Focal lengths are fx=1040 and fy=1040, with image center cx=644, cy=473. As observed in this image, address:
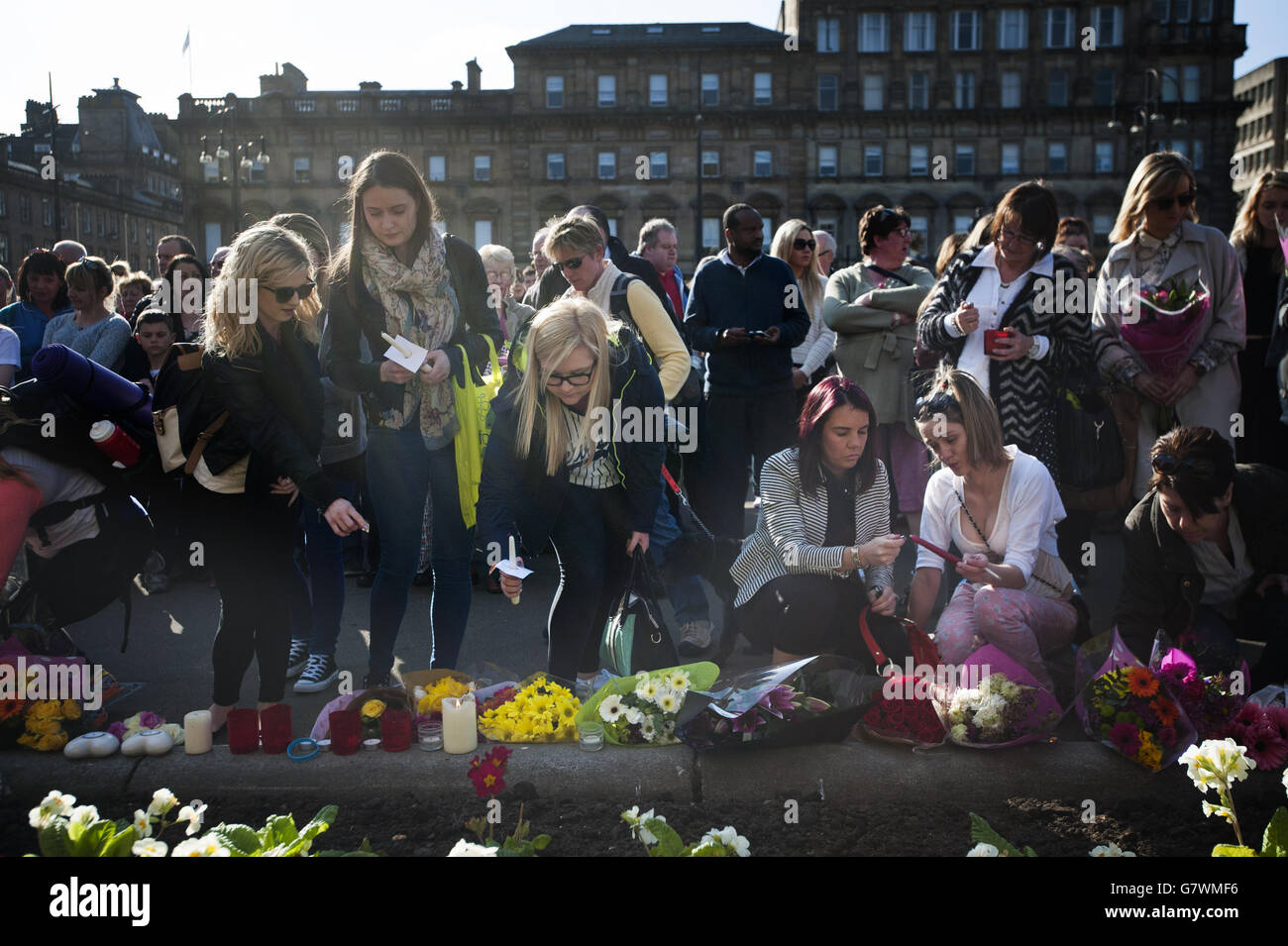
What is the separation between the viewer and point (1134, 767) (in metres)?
3.50

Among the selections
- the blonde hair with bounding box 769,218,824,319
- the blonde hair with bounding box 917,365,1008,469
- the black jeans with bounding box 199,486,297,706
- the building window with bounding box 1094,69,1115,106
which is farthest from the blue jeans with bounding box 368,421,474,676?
the building window with bounding box 1094,69,1115,106

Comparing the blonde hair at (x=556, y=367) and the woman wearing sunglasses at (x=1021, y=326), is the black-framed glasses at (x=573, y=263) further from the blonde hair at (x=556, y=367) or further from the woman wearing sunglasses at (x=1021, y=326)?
the woman wearing sunglasses at (x=1021, y=326)

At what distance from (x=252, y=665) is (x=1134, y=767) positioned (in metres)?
3.96

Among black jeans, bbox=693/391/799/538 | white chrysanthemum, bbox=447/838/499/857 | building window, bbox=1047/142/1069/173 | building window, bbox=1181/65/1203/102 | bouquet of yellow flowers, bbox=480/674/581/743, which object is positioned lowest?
bouquet of yellow flowers, bbox=480/674/581/743

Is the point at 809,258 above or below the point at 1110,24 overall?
below

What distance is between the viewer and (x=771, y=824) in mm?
3299

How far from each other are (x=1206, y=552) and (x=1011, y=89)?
55.8 m

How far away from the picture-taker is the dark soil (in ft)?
10.4

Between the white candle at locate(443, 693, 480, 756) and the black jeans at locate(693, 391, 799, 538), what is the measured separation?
8.13 feet

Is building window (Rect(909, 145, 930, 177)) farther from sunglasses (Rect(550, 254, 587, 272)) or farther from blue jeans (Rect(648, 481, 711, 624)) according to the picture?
blue jeans (Rect(648, 481, 711, 624))

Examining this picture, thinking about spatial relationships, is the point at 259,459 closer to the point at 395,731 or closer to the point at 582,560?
the point at 395,731

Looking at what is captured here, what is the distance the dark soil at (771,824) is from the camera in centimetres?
316

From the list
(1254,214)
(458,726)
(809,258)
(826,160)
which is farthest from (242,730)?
(826,160)
